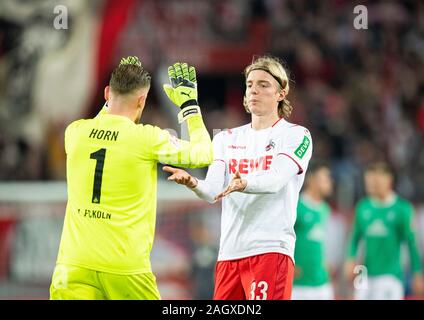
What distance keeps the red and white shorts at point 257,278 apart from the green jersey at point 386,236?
17.2 feet

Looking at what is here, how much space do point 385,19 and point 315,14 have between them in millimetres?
1518

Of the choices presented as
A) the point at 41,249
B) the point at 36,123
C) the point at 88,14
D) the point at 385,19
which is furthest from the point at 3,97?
the point at 385,19

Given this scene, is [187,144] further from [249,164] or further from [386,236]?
[386,236]

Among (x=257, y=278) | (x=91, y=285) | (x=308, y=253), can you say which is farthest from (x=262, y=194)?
(x=308, y=253)

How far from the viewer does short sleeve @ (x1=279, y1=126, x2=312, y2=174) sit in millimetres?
7156

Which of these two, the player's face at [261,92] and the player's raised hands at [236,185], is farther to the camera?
the player's face at [261,92]

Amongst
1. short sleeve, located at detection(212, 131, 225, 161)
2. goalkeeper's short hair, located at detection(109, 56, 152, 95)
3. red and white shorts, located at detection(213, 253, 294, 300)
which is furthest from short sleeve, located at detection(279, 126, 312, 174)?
goalkeeper's short hair, located at detection(109, 56, 152, 95)

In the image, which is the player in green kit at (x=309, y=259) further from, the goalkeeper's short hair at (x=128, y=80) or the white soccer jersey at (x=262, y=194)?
the goalkeeper's short hair at (x=128, y=80)

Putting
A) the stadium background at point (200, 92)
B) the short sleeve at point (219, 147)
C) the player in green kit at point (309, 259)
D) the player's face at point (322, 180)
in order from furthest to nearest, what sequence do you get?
the stadium background at point (200, 92)
the player's face at point (322, 180)
the player in green kit at point (309, 259)
the short sleeve at point (219, 147)

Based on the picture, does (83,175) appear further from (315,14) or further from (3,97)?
(315,14)

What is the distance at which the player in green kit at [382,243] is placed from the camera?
12180 millimetres

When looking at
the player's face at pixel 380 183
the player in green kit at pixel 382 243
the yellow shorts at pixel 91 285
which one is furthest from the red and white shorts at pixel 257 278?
the player's face at pixel 380 183

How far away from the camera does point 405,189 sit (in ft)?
58.2

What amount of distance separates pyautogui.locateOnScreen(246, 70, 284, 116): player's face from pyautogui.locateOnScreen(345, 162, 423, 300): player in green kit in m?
5.18
